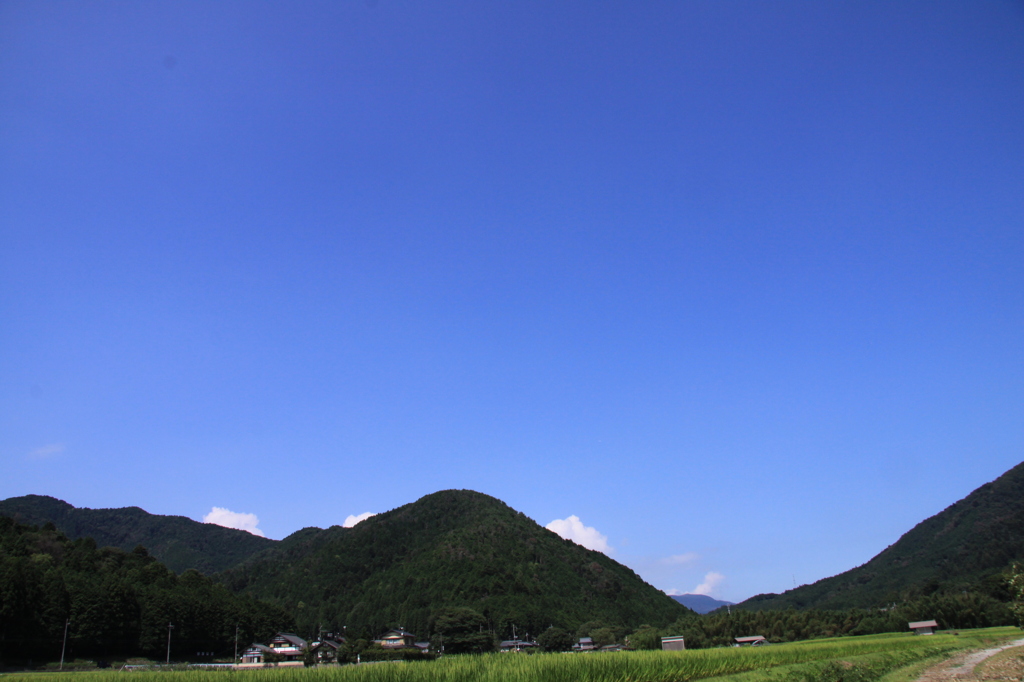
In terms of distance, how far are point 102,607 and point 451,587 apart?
326 feet

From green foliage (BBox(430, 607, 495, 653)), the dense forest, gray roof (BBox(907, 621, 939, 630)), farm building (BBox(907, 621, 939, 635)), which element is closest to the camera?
the dense forest

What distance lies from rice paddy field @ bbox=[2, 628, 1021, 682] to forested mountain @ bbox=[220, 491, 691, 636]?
113 metres

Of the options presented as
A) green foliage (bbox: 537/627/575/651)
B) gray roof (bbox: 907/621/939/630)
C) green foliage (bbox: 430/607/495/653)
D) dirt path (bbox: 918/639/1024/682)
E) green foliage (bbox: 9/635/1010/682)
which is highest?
green foliage (bbox: 9/635/1010/682)

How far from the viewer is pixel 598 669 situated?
24.9 metres

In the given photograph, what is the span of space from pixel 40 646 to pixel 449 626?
67.9 meters

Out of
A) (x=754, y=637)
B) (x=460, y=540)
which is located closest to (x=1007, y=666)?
(x=754, y=637)

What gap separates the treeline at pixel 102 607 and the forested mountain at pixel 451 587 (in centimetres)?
4785

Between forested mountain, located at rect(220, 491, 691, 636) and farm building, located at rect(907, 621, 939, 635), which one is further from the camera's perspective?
forested mountain, located at rect(220, 491, 691, 636)

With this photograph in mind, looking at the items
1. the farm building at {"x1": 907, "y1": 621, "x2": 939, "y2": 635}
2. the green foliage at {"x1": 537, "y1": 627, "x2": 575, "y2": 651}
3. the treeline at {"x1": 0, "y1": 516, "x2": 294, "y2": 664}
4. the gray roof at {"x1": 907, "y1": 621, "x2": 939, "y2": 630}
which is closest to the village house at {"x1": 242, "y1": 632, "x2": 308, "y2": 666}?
the treeline at {"x1": 0, "y1": 516, "x2": 294, "y2": 664}

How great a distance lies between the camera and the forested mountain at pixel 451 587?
501ft

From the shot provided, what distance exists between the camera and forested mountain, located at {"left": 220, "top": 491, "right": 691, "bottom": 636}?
501 ft

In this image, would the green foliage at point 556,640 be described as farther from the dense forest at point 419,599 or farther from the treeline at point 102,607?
the treeline at point 102,607

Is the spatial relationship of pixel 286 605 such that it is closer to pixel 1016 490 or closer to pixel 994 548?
pixel 994 548

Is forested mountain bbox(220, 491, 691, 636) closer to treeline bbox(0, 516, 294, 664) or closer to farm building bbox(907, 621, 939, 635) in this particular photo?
treeline bbox(0, 516, 294, 664)
